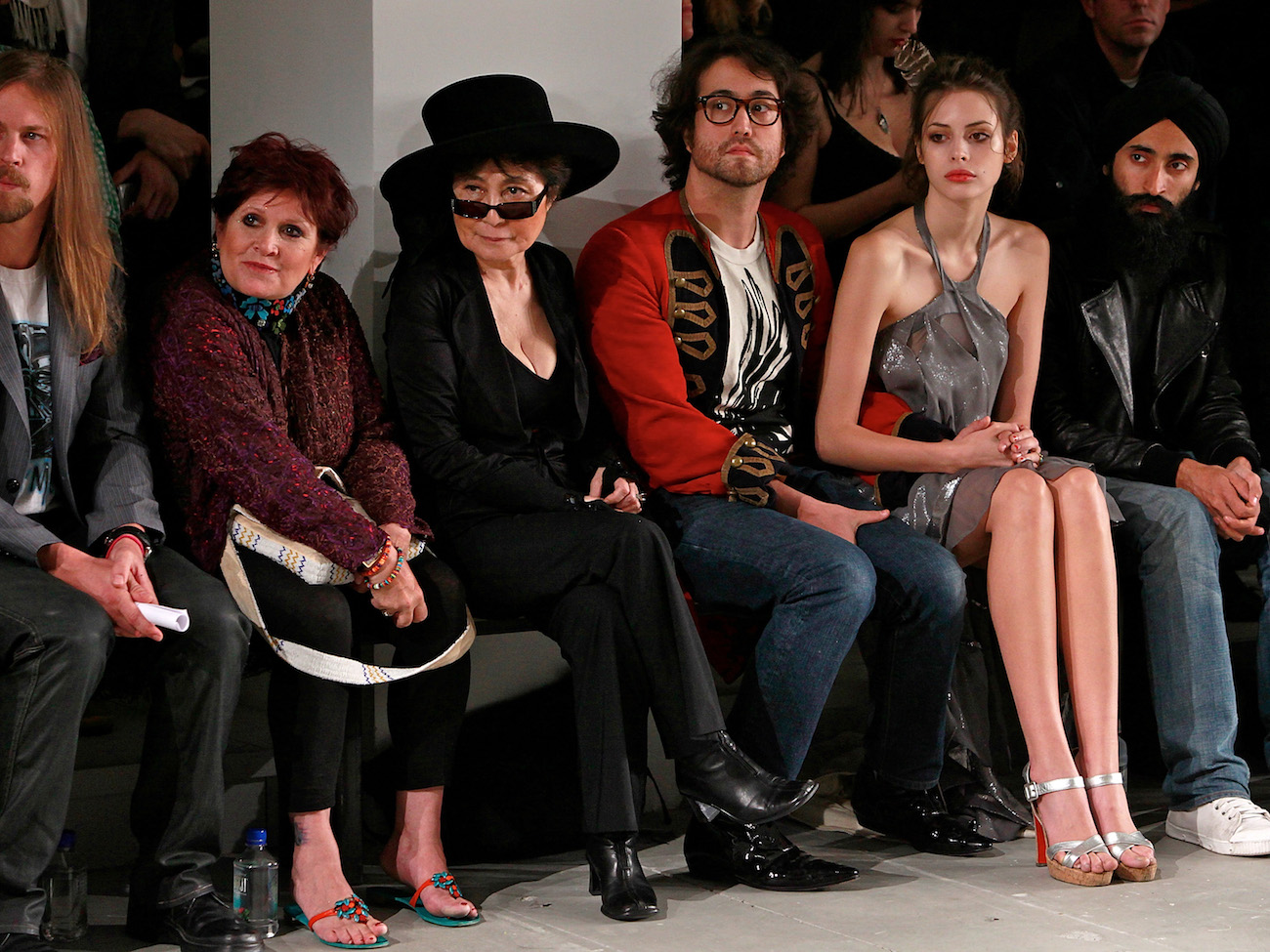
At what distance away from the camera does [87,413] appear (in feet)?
8.57

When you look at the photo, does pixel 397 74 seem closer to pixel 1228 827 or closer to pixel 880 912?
pixel 880 912

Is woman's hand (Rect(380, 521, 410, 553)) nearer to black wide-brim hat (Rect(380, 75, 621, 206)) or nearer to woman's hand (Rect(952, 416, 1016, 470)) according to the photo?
black wide-brim hat (Rect(380, 75, 621, 206))

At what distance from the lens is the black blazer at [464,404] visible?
2840 millimetres

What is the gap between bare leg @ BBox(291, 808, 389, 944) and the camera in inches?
94.0

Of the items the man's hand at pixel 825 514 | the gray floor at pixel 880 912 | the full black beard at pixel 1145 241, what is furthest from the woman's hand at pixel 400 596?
the full black beard at pixel 1145 241

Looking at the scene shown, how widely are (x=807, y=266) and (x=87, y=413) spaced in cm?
168

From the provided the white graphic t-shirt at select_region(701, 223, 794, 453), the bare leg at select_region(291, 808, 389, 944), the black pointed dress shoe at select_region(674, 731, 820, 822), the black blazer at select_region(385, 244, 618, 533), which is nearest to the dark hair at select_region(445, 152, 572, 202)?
the black blazer at select_region(385, 244, 618, 533)

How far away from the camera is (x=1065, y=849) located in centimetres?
273

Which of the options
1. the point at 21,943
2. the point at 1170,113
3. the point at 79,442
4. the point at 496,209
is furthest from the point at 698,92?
the point at 21,943

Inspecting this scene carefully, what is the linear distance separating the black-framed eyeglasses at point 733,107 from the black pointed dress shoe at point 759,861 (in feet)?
5.23

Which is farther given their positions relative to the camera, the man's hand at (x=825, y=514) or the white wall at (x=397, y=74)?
the white wall at (x=397, y=74)

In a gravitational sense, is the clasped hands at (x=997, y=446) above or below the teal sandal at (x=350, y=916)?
above

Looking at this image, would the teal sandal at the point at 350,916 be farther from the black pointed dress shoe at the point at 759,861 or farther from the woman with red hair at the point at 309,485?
the black pointed dress shoe at the point at 759,861

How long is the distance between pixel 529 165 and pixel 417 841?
140 centimetres
